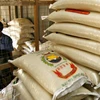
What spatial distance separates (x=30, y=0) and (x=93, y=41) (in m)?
0.70

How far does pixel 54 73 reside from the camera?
0.98 metres

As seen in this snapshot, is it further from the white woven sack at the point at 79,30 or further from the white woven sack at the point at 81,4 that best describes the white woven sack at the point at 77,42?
the white woven sack at the point at 81,4

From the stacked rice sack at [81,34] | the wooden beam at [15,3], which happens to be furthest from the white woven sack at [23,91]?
the wooden beam at [15,3]

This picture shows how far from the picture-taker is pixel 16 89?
4.33 ft

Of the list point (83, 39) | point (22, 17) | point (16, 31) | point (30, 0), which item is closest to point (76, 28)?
point (83, 39)

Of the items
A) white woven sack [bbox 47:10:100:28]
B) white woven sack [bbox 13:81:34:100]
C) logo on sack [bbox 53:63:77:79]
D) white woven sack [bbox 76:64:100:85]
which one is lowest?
white woven sack [bbox 13:81:34:100]

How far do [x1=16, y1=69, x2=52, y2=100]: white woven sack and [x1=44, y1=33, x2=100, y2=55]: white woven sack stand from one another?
39 cm

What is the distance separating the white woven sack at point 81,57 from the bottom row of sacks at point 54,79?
0.26ft

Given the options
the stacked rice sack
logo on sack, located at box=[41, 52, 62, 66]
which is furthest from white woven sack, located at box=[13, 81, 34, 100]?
the stacked rice sack

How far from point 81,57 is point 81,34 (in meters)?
0.17

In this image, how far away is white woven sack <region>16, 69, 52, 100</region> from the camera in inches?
38.6

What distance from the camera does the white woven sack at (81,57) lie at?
106 cm

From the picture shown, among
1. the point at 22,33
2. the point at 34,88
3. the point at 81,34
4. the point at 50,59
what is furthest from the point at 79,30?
the point at 22,33

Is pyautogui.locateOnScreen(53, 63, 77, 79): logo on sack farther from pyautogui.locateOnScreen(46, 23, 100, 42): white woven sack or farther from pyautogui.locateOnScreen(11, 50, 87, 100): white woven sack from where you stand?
pyautogui.locateOnScreen(46, 23, 100, 42): white woven sack
